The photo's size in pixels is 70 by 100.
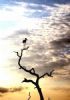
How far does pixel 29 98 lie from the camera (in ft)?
120

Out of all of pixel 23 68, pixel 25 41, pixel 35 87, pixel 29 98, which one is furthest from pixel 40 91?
pixel 29 98

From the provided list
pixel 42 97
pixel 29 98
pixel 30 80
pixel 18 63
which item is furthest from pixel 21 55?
pixel 29 98

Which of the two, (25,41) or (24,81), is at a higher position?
(25,41)

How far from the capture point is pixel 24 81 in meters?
28.5

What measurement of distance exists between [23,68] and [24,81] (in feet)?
4.06

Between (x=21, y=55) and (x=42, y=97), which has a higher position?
(x=21, y=55)

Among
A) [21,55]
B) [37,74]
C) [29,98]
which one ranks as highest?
[21,55]

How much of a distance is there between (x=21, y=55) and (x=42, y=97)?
14.8 ft

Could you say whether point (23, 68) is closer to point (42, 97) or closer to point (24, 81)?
point (24, 81)

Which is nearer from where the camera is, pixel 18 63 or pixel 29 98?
pixel 18 63

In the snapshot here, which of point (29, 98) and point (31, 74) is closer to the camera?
point (31, 74)

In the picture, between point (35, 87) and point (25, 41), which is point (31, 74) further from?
point (25, 41)

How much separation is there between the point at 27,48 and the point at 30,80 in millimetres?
3120

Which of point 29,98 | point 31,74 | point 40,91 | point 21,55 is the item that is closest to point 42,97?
point 40,91
